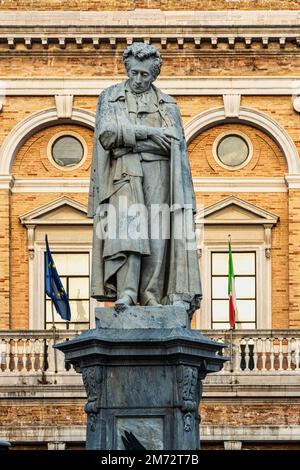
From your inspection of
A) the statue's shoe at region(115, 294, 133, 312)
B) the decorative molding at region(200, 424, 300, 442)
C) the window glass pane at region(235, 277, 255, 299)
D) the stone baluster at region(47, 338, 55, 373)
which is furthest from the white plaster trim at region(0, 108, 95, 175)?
the statue's shoe at region(115, 294, 133, 312)

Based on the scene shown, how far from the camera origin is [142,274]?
Answer: 19.2 m

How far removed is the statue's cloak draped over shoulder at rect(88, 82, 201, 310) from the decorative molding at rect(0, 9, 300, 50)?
3203 centimetres

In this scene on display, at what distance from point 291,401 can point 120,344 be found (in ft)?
101

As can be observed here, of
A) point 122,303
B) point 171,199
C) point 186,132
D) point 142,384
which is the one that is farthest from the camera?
point 186,132

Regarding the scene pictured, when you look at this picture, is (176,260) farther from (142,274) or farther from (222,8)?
(222,8)

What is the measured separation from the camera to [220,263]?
51.2 m

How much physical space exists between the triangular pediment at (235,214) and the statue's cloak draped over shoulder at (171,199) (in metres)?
31.7

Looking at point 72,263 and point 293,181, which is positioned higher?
point 293,181

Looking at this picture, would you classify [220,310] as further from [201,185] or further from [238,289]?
[201,185]

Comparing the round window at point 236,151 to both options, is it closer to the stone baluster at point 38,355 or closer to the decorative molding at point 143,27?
the decorative molding at point 143,27

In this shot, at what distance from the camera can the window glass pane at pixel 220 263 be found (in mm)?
51156

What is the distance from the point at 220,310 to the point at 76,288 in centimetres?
317

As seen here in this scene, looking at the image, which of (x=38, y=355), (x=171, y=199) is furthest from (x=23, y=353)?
(x=171, y=199)

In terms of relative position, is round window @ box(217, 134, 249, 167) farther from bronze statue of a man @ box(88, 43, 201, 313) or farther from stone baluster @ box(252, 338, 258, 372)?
bronze statue of a man @ box(88, 43, 201, 313)
